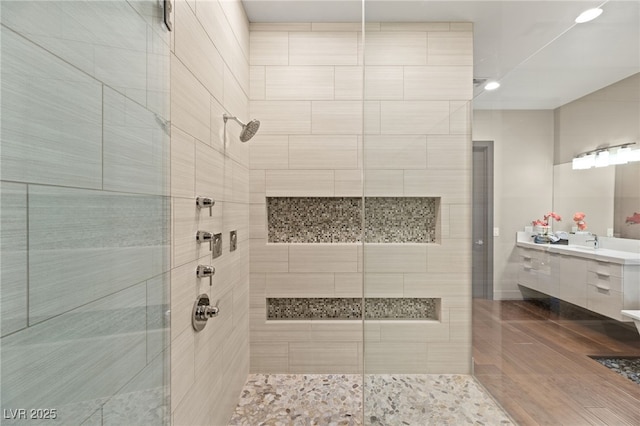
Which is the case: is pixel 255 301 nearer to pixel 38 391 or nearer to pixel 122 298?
pixel 122 298

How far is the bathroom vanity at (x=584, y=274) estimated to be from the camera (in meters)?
0.97

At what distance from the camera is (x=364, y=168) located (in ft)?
5.20

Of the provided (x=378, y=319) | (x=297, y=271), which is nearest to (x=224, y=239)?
(x=297, y=271)

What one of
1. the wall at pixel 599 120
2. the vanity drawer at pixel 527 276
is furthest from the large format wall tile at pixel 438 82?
the vanity drawer at pixel 527 276

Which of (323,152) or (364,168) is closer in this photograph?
(364,168)

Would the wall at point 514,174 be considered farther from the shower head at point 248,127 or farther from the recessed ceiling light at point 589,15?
the shower head at point 248,127

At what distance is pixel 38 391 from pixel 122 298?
0.28 metres

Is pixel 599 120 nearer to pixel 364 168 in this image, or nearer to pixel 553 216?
pixel 553 216

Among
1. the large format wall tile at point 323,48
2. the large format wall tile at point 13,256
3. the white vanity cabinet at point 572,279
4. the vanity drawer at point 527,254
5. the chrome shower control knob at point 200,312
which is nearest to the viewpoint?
the large format wall tile at point 13,256

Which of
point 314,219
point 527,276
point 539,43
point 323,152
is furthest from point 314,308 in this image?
point 539,43

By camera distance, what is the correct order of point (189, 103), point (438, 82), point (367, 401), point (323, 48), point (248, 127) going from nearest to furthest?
point (189, 103) < point (438, 82) < point (367, 401) < point (248, 127) < point (323, 48)

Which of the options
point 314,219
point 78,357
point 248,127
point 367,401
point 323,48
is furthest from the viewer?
point 314,219

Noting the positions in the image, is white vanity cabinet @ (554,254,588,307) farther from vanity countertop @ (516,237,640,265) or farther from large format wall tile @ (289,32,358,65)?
large format wall tile @ (289,32,358,65)

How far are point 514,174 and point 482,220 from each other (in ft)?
0.68
